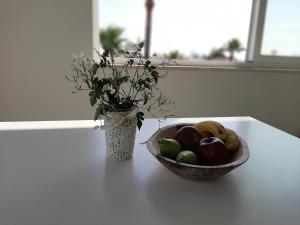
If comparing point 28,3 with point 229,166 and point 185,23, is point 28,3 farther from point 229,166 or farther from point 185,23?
point 229,166

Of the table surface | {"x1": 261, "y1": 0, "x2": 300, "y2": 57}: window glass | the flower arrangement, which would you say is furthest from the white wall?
the flower arrangement

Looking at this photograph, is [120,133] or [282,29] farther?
[282,29]

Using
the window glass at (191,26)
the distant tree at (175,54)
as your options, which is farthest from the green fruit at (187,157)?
the distant tree at (175,54)

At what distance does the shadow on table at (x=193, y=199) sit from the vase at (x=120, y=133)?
4.8 inches

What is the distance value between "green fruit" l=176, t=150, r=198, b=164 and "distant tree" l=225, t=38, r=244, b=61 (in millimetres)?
2233

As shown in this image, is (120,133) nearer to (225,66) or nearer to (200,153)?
(200,153)

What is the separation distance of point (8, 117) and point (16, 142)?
4.70 feet

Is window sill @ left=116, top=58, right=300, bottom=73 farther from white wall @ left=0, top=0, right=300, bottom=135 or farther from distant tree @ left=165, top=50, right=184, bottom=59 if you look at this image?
distant tree @ left=165, top=50, right=184, bottom=59

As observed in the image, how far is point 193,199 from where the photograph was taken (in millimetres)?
633

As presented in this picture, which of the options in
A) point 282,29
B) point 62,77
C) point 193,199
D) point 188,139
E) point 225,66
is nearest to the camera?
point 193,199

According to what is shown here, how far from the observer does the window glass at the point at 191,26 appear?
243 cm

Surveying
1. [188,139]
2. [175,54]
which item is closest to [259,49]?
[175,54]

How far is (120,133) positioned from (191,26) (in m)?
2.02

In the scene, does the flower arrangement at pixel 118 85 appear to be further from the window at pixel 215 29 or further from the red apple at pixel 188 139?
the window at pixel 215 29
